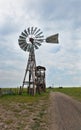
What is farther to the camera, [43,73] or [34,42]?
[43,73]

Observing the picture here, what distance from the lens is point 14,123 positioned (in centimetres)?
1786

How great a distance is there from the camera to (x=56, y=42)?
5638 cm

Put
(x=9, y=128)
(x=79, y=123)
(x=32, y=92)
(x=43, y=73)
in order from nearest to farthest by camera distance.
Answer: (x=9, y=128) < (x=79, y=123) < (x=32, y=92) < (x=43, y=73)

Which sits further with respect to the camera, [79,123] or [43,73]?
[43,73]

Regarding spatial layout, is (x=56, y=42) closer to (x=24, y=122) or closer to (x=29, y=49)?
(x=29, y=49)

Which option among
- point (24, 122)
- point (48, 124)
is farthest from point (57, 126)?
point (24, 122)

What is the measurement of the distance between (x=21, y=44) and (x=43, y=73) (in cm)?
2280

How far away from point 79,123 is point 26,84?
39.4m

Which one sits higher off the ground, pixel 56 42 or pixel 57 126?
pixel 56 42

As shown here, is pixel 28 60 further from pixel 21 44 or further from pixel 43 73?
pixel 43 73

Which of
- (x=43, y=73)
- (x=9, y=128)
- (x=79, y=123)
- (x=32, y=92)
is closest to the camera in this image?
(x=9, y=128)

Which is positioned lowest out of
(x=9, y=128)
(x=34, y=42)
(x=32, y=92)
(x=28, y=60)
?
(x=9, y=128)

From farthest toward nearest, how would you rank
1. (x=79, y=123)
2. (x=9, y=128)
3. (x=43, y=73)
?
(x=43, y=73), (x=79, y=123), (x=9, y=128)

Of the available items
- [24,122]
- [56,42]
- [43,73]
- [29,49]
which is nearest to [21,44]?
[29,49]
